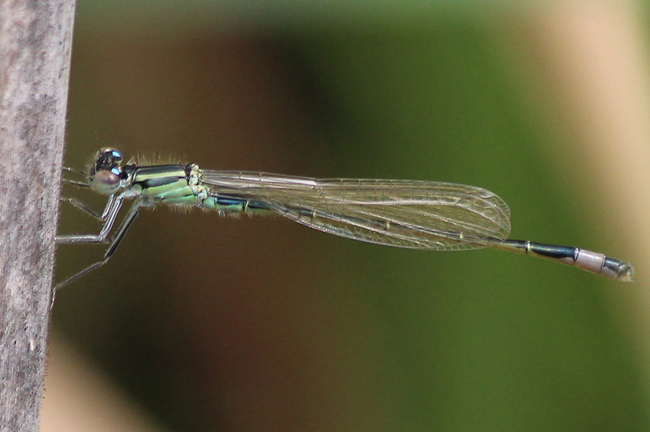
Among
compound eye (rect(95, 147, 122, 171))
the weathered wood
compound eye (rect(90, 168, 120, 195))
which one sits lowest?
the weathered wood

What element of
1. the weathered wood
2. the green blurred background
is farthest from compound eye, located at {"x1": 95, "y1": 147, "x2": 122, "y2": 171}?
the weathered wood

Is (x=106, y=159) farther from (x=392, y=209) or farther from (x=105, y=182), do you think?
(x=392, y=209)

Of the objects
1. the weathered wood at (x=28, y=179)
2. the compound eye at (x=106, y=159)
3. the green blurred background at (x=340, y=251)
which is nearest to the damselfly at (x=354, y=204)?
the compound eye at (x=106, y=159)

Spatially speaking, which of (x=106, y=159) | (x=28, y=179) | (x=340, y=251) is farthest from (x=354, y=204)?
(x=28, y=179)

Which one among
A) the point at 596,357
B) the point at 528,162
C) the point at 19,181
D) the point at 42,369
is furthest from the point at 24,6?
the point at 596,357

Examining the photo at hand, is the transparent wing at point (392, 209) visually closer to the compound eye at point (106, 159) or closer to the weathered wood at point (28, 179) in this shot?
the compound eye at point (106, 159)

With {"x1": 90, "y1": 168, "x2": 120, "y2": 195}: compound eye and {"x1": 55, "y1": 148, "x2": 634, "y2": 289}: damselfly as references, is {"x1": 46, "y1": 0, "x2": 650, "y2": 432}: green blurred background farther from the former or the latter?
{"x1": 90, "y1": 168, "x2": 120, "y2": 195}: compound eye
